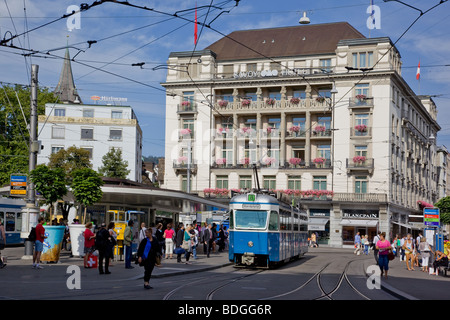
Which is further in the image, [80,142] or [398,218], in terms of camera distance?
[80,142]

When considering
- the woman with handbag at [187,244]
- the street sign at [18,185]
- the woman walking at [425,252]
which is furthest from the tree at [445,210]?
the street sign at [18,185]

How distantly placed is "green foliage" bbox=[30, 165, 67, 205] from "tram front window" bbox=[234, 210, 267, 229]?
788cm

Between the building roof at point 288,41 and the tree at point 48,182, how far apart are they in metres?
41.1

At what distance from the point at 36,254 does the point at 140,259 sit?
7.11 m

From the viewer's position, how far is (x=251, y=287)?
17312 mm

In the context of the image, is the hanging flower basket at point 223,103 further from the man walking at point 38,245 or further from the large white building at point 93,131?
the man walking at point 38,245

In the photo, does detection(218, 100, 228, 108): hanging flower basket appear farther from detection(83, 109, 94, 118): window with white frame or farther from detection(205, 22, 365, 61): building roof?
detection(83, 109, 94, 118): window with white frame

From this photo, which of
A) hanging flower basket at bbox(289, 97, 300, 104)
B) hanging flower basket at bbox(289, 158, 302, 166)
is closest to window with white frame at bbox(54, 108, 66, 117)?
hanging flower basket at bbox(289, 97, 300, 104)

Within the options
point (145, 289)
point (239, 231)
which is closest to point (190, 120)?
point (239, 231)

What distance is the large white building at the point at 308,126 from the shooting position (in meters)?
60.8

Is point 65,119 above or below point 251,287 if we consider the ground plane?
above

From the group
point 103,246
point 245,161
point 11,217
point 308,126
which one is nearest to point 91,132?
point 245,161

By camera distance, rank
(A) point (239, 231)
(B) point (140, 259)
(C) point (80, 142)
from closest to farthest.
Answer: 1. (B) point (140, 259)
2. (A) point (239, 231)
3. (C) point (80, 142)
